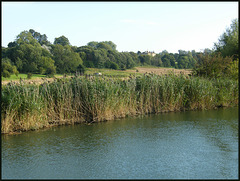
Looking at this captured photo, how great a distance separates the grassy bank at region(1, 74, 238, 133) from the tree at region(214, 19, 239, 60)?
10.3 meters

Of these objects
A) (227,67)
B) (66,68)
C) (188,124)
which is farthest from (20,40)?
(188,124)

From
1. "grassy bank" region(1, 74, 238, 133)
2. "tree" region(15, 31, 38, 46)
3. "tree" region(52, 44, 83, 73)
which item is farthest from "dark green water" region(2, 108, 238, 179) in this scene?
"tree" region(15, 31, 38, 46)

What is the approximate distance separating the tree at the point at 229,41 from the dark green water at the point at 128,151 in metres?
14.6

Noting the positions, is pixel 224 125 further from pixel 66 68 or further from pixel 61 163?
pixel 66 68

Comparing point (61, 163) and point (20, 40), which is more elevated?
point (20, 40)

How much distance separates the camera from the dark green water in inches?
221

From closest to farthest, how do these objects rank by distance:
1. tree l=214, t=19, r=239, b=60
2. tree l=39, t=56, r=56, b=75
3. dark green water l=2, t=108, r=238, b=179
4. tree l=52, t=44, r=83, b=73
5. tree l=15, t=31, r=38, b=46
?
dark green water l=2, t=108, r=238, b=179 < tree l=214, t=19, r=239, b=60 < tree l=39, t=56, r=56, b=75 < tree l=52, t=44, r=83, b=73 < tree l=15, t=31, r=38, b=46

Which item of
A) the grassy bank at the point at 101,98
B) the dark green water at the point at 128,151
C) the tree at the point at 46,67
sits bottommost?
the dark green water at the point at 128,151

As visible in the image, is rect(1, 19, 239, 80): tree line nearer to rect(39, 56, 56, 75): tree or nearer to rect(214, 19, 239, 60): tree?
rect(39, 56, 56, 75): tree

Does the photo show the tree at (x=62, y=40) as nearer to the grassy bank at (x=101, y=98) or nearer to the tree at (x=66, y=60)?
the tree at (x=66, y=60)

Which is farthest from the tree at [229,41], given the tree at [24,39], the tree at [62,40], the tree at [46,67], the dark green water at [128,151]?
the tree at [62,40]

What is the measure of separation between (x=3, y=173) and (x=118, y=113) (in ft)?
19.6

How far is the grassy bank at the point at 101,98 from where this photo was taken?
9148mm

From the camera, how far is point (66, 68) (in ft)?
197
